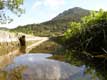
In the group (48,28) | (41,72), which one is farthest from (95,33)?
(48,28)

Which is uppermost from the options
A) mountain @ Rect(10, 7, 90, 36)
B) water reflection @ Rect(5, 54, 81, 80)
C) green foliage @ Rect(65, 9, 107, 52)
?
green foliage @ Rect(65, 9, 107, 52)

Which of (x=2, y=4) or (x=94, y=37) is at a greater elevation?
(x=2, y=4)

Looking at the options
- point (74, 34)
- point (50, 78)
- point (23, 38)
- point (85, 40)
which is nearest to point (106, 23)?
point (85, 40)

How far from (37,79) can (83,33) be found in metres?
9.65

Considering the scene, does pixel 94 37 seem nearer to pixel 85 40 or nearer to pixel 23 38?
pixel 85 40

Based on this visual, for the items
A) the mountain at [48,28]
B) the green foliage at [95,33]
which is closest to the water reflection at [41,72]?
the green foliage at [95,33]

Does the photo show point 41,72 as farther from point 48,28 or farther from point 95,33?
point 48,28

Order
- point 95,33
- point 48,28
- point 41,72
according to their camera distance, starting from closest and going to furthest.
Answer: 1. point 41,72
2. point 95,33
3. point 48,28

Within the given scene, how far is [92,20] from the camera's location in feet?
52.1

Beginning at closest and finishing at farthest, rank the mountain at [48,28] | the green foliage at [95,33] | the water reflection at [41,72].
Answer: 1. the water reflection at [41,72]
2. the green foliage at [95,33]
3. the mountain at [48,28]

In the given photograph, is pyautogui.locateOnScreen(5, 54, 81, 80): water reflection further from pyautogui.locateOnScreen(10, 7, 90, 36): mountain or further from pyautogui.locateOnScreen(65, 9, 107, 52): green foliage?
pyautogui.locateOnScreen(10, 7, 90, 36): mountain

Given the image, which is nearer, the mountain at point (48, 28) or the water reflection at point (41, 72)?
the water reflection at point (41, 72)

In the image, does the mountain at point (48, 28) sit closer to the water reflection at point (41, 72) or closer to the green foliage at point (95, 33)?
the green foliage at point (95, 33)

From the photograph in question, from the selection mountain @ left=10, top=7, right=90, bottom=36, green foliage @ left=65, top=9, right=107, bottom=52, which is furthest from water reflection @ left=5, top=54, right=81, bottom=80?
mountain @ left=10, top=7, right=90, bottom=36
